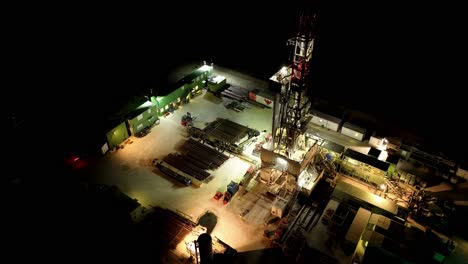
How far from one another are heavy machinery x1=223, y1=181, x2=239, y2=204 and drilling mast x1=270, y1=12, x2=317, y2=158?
18.0 ft

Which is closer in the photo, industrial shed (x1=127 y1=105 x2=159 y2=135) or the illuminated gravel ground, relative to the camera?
the illuminated gravel ground

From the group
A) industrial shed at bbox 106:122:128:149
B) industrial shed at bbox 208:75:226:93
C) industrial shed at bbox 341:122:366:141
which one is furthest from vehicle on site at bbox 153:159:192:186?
industrial shed at bbox 341:122:366:141

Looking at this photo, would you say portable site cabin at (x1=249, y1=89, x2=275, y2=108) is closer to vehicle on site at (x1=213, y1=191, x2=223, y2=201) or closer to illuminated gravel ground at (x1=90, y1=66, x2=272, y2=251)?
illuminated gravel ground at (x1=90, y1=66, x2=272, y2=251)

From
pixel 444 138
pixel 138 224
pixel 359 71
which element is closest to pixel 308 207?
pixel 138 224

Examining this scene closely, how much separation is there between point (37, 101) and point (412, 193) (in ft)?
179

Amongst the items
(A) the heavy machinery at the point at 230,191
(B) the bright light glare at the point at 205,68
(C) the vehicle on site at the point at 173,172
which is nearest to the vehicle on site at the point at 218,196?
(A) the heavy machinery at the point at 230,191

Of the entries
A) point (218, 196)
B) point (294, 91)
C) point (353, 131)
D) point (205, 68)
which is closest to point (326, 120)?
point (353, 131)

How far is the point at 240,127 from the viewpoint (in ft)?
141

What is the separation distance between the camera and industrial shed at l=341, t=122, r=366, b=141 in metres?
41.5

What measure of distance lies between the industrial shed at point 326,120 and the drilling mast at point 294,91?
31.0ft

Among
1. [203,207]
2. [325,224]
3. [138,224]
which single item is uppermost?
[325,224]

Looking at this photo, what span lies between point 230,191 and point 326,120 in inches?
656

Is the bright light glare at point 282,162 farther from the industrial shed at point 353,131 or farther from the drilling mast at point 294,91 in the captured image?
the industrial shed at point 353,131

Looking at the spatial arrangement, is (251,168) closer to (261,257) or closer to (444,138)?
(261,257)
